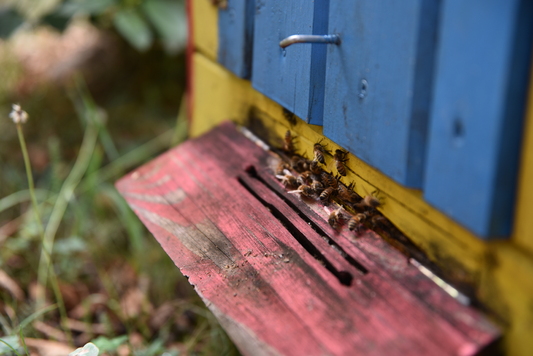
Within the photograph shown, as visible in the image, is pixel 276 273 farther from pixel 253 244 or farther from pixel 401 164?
pixel 401 164

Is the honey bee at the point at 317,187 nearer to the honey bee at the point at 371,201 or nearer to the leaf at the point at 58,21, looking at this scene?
the honey bee at the point at 371,201

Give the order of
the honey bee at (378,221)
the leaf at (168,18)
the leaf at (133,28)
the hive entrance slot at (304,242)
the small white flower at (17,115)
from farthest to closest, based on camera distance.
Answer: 1. the leaf at (168,18)
2. the leaf at (133,28)
3. the small white flower at (17,115)
4. the honey bee at (378,221)
5. the hive entrance slot at (304,242)

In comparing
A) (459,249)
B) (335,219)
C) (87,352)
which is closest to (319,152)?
(335,219)

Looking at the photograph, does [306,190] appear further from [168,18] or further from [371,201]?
[168,18]

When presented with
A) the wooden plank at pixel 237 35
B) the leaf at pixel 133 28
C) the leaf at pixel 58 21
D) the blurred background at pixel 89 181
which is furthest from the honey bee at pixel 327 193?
the leaf at pixel 58 21

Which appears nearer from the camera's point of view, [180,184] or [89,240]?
[180,184]

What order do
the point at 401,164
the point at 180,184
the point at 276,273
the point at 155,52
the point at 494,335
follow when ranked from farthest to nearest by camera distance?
the point at 155,52, the point at 180,184, the point at 276,273, the point at 401,164, the point at 494,335

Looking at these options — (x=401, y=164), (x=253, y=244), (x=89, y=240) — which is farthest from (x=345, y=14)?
(x=89, y=240)
